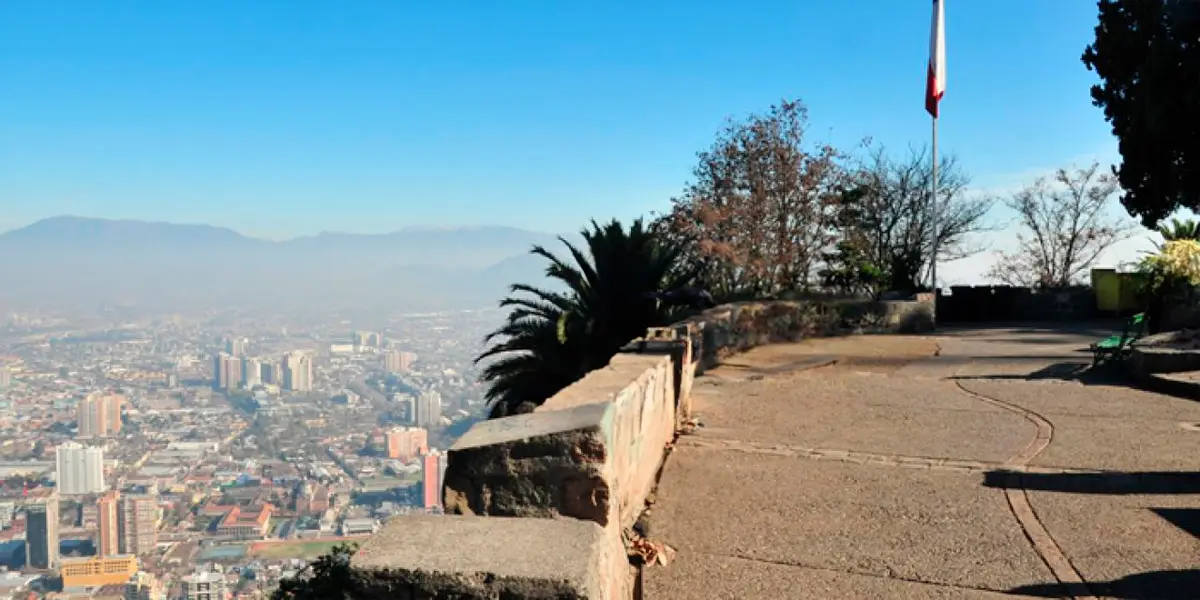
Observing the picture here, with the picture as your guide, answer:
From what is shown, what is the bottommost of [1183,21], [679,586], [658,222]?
[679,586]

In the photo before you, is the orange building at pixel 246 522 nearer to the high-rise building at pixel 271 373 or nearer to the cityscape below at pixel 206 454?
the cityscape below at pixel 206 454

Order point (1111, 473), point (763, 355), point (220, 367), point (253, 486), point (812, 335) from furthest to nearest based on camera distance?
point (220, 367), point (253, 486), point (812, 335), point (763, 355), point (1111, 473)

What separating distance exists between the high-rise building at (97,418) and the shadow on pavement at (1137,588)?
4468 cm

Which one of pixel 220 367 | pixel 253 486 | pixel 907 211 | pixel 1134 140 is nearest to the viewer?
pixel 1134 140

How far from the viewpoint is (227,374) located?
60719mm

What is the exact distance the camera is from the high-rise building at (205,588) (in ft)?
48.5

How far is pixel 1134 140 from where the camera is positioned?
19344mm

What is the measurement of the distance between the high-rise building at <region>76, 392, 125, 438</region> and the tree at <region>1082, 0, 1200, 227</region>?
40.3 meters

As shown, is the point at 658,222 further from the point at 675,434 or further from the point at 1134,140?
the point at 675,434

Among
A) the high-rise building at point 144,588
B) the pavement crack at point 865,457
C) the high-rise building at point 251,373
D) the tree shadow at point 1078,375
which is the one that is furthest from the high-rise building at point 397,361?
the pavement crack at point 865,457

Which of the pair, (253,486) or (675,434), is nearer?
(675,434)

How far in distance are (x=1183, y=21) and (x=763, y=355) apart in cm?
1242

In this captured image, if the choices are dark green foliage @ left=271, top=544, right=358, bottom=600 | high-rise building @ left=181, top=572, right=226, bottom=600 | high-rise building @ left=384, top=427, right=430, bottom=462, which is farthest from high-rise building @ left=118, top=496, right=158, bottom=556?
dark green foliage @ left=271, top=544, right=358, bottom=600

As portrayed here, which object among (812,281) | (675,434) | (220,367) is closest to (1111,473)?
(675,434)
